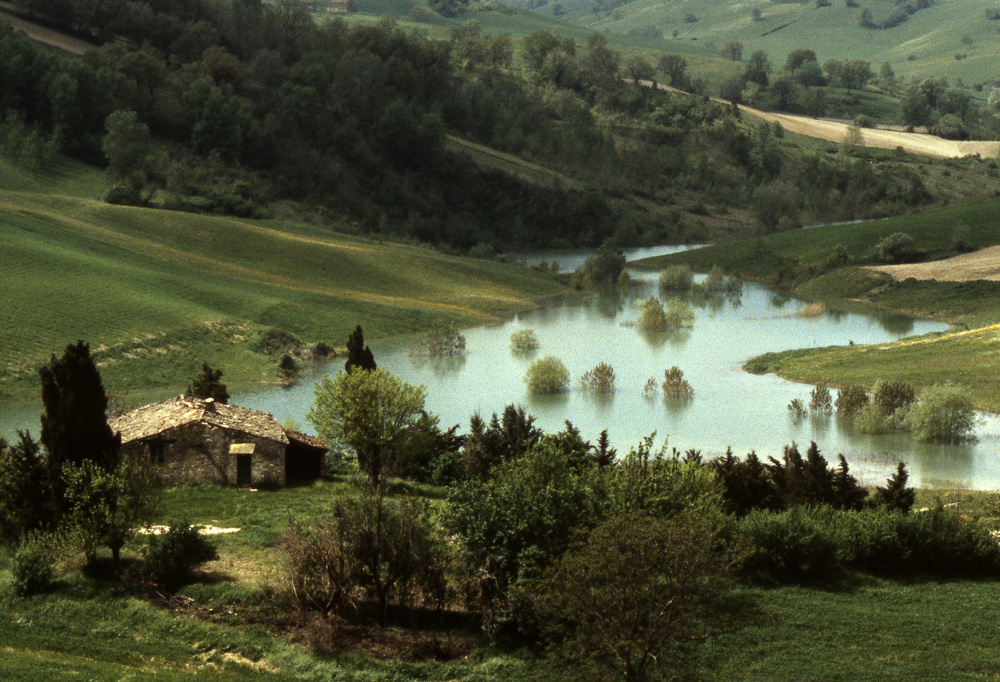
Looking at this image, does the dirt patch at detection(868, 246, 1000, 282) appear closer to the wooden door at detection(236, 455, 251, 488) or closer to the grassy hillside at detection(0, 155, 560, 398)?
the grassy hillside at detection(0, 155, 560, 398)

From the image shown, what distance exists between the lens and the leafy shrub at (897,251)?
104688 millimetres

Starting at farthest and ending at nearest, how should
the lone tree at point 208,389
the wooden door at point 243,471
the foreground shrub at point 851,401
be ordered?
1. the foreground shrub at point 851,401
2. the lone tree at point 208,389
3. the wooden door at point 243,471

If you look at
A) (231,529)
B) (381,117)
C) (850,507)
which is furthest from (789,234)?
(231,529)

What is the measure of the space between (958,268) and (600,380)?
162 ft

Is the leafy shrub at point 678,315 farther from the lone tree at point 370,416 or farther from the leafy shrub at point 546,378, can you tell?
the lone tree at point 370,416

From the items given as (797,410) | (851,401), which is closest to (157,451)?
(797,410)

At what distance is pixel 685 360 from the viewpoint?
219 ft

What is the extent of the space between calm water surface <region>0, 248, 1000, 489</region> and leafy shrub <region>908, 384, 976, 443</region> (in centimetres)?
70

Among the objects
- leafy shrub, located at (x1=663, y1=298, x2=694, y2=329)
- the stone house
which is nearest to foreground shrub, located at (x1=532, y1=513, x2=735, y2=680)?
the stone house

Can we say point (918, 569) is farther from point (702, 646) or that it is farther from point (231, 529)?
point (231, 529)

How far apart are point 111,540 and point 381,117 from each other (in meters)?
118

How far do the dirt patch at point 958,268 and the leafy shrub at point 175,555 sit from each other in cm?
7704

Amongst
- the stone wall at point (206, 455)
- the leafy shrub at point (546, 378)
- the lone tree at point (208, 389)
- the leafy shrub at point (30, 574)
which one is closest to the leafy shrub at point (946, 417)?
the leafy shrub at point (546, 378)

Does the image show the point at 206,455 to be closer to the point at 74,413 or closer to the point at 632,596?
the point at 74,413
